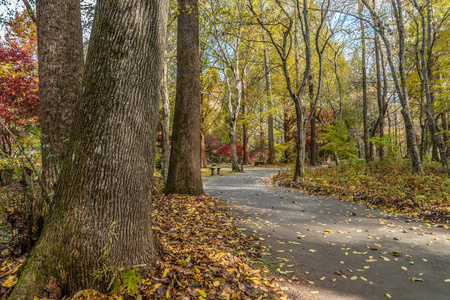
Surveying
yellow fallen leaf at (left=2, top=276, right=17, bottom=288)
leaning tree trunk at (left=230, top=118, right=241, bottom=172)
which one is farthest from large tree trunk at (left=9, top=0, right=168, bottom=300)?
leaning tree trunk at (left=230, top=118, right=241, bottom=172)

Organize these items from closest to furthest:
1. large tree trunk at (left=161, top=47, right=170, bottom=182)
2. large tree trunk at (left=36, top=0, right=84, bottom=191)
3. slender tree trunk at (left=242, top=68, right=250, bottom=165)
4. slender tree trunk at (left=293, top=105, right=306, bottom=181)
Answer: large tree trunk at (left=36, top=0, right=84, bottom=191) < large tree trunk at (left=161, top=47, right=170, bottom=182) < slender tree trunk at (left=293, top=105, right=306, bottom=181) < slender tree trunk at (left=242, top=68, right=250, bottom=165)

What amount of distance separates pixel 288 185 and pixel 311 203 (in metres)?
2.80

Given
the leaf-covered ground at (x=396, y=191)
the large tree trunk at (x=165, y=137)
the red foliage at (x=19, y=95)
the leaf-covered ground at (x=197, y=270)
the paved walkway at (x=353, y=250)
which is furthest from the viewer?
the large tree trunk at (x=165, y=137)

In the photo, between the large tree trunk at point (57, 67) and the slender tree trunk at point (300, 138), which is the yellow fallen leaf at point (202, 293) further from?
the slender tree trunk at point (300, 138)

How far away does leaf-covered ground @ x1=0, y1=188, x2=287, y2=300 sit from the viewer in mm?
2109

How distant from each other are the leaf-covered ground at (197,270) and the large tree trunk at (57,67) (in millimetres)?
1991

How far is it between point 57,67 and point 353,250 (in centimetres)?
546

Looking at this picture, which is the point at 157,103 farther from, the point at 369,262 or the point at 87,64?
the point at 369,262

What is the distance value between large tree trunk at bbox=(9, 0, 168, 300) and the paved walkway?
7.10 feet

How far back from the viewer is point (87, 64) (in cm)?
220

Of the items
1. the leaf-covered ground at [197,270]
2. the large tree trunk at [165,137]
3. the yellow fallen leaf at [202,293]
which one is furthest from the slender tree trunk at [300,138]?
the yellow fallen leaf at [202,293]

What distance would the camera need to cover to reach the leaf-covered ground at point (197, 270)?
2.11 m

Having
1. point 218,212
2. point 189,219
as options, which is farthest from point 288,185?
point 189,219

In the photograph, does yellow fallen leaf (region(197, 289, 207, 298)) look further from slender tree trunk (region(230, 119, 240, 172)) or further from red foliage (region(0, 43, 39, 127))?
slender tree trunk (region(230, 119, 240, 172))
